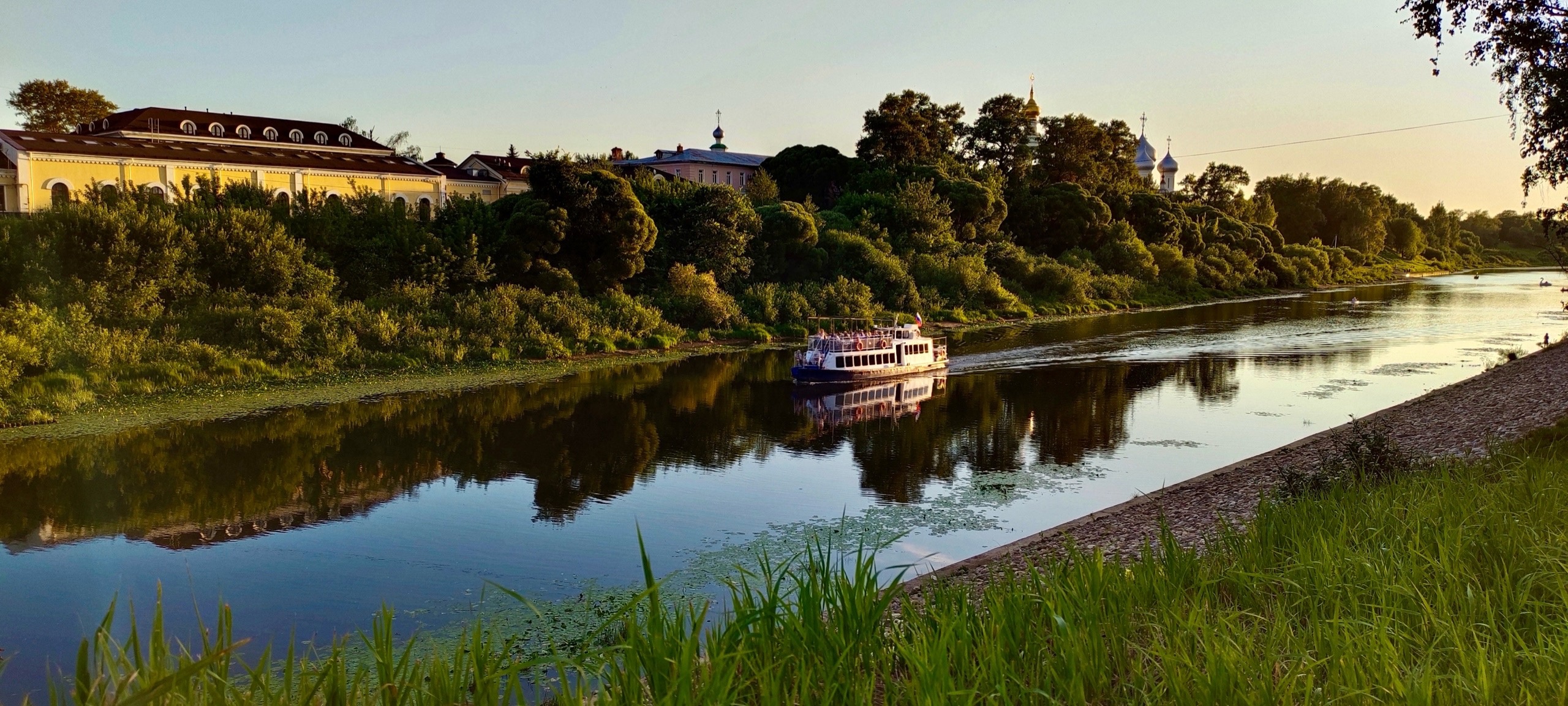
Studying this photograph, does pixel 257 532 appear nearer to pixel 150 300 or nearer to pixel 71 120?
pixel 150 300

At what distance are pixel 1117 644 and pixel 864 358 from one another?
28.8 m

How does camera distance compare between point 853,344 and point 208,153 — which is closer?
point 853,344

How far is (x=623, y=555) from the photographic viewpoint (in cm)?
1590

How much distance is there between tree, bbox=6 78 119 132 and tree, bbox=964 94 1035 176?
70.5m

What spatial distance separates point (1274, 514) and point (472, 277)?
36.7m

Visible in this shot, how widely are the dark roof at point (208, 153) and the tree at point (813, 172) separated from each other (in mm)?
31435

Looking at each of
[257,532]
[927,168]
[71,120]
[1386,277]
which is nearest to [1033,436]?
[257,532]

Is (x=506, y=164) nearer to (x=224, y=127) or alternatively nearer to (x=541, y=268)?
(x=224, y=127)

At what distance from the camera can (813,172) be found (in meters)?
86.1

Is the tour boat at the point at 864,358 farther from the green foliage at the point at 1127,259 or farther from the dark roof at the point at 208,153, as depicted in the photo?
the green foliage at the point at 1127,259

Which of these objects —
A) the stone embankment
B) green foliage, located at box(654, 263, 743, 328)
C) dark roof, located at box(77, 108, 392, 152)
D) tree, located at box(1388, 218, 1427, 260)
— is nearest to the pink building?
dark roof, located at box(77, 108, 392, 152)

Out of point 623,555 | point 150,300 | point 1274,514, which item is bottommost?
point 623,555

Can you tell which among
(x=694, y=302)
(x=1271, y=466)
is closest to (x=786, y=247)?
(x=694, y=302)

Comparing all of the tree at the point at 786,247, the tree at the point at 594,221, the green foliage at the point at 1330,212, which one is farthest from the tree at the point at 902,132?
the green foliage at the point at 1330,212
